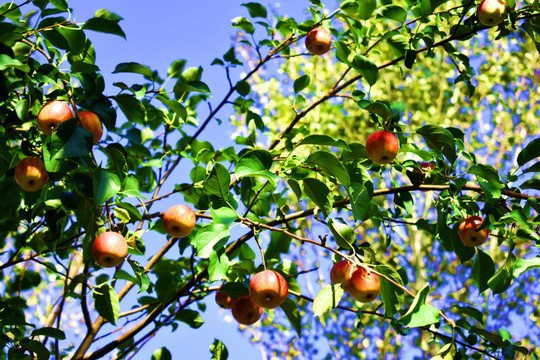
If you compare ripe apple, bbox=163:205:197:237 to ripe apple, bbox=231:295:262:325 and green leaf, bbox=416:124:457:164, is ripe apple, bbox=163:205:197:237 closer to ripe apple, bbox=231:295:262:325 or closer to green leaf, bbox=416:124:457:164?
ripe apple, bbox=231:295:262:325

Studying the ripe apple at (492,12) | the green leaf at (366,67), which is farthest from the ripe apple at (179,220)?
the ripe apple at (492,12)

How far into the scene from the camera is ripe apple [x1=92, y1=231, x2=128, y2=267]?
1302 mm

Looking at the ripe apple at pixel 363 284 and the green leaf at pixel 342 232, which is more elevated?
the green leaf at pixel 342 232

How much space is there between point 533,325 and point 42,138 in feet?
20.7

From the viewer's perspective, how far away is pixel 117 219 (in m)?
1.52

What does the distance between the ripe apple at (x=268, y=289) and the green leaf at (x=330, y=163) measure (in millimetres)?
337

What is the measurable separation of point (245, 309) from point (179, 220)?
0.45m

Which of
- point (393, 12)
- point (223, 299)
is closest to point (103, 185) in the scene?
point (223, 299)

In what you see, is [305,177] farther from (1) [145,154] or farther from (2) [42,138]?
(1) [145,154]

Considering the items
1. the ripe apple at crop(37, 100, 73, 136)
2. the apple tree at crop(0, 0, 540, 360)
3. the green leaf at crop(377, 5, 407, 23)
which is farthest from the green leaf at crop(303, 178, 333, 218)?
the green leaf at crop(377, 5, 407, 23)

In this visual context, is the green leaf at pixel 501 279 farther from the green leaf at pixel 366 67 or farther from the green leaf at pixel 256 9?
the green leaf at pixel 256 9

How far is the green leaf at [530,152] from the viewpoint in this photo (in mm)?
1447

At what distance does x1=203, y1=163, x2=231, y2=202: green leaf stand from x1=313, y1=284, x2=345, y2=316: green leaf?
39 cm

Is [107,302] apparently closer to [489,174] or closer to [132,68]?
[132,68]
